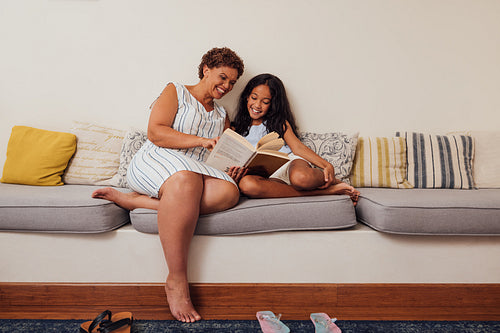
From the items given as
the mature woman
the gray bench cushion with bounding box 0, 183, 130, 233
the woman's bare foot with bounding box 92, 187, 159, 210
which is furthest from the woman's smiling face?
the gray bench cushion with bounding box 0, 183, 130, 233

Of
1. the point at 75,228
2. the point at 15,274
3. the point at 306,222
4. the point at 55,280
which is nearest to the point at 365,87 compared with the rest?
the point at 306,222

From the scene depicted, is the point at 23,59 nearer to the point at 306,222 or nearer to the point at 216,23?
the point at 216,23

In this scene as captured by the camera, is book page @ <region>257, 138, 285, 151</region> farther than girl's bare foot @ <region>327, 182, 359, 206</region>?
No

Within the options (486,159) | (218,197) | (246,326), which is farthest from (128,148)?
(486,159)

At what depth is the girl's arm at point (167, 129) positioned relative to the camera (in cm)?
148

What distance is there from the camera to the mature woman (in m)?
1.25

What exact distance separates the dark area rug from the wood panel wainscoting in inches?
1.5

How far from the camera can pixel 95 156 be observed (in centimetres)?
195

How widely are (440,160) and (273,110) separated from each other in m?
1.07

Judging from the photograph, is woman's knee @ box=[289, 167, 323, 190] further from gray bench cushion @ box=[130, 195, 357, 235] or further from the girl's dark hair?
the girl's dark hair

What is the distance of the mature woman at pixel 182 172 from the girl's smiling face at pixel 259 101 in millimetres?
161

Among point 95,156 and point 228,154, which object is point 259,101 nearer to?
point 228,154

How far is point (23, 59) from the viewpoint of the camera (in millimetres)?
2102

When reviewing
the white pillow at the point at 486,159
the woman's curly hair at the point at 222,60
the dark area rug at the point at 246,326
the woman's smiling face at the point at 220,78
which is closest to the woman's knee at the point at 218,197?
the dark area rug at the point at 246,326
